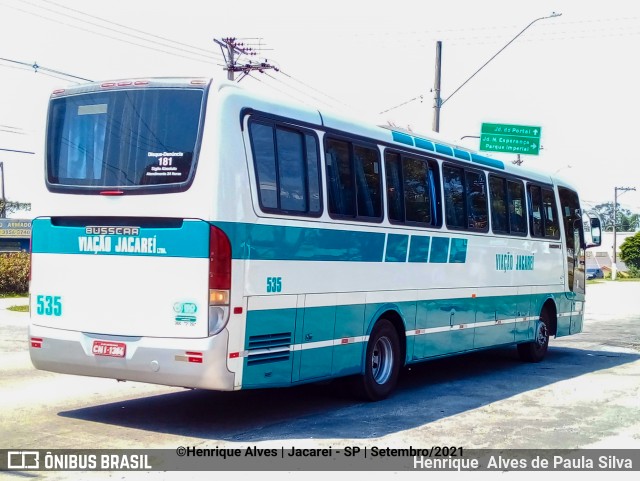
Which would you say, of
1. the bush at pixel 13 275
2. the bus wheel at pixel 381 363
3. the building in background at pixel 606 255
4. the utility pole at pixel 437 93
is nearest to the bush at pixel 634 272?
the building in background at pixel 606 255

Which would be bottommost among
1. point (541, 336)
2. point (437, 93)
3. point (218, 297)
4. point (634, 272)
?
point (541, 336)

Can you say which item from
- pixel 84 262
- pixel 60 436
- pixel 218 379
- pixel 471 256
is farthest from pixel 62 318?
pixel 471 256

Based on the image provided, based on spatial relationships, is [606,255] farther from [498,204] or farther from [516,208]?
[498,204]

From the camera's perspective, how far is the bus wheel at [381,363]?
401 inches

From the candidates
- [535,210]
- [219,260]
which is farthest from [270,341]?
[535,210]

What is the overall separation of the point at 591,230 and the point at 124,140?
1147 centimetres

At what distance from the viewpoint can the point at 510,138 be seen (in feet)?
105

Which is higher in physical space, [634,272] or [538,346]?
[634,272]

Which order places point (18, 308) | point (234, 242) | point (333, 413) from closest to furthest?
point (234, 242) → point (333, 413) → point (18, 308)

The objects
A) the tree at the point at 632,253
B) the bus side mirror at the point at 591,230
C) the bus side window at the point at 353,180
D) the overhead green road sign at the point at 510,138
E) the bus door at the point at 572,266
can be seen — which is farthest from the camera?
the tree at the point at 632,253

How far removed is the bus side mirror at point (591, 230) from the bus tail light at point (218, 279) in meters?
11.0

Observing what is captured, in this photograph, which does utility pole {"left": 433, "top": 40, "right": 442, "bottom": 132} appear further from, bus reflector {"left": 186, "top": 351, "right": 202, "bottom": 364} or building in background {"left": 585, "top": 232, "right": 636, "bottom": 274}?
building in background {"left": 585, "top": 232, "right": 636, "bottom": 274}

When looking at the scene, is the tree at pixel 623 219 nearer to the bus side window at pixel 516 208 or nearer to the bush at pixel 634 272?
the bush at pixel 634 272
